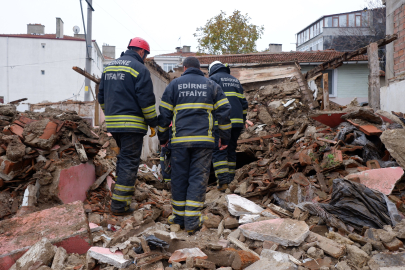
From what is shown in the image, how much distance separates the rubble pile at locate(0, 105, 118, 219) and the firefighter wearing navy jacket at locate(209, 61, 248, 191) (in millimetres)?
2065

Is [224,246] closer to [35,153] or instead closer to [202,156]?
[202,156]

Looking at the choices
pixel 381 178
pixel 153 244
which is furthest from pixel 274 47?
pixel 153 244

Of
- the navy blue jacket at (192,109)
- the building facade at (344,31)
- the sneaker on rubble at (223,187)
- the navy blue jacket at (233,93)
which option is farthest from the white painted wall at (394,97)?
the building facade at (344,31)

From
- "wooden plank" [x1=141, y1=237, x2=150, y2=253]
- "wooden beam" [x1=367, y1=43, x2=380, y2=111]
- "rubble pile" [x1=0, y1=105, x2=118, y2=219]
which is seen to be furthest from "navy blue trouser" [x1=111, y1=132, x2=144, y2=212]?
"wooden beam" [x1=367, y1=43, x2=380, y2=111]

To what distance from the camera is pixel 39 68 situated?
3369 cm

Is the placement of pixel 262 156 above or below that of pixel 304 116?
below

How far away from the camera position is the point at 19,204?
387 centimetres

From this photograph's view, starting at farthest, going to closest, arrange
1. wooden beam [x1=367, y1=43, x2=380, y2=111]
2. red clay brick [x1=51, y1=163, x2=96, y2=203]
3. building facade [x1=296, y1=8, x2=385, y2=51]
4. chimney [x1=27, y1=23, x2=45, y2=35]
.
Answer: chimney [x1=27, y1=23, x2=45, y2=35] → building facade [x1=296, y1=8, x2=385, y2=51] → wooden beam [x1=367, y1=43, x2=380, y2=111] → red clay brick [x1=51, y1=163, x2=96, y2=203]

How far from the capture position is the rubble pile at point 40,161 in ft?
12.9

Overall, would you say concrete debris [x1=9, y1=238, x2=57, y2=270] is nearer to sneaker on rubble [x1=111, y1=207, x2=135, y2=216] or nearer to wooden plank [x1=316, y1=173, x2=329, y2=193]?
sneaker on rubble [x1=111, y1=207, x2=135, y2=216]

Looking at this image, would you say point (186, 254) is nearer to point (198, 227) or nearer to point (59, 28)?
point (198, 227)

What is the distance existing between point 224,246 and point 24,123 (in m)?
3.21

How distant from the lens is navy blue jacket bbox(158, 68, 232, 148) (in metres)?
3.76

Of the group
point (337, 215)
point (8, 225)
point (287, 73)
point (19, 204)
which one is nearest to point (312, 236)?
point (337, 215)
